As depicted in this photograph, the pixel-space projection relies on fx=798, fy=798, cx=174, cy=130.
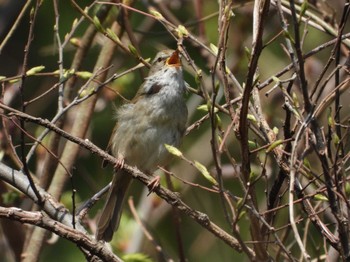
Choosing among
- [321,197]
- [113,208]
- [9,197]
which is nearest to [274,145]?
[321,197]

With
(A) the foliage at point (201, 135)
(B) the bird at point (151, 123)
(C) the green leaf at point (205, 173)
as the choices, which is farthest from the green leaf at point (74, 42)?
(C) the green leaf at point (205, 173)

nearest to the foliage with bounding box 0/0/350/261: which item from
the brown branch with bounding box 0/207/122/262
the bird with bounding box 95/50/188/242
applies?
the brown branch with bounding box 0/207/122/262

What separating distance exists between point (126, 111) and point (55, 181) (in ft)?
1.77

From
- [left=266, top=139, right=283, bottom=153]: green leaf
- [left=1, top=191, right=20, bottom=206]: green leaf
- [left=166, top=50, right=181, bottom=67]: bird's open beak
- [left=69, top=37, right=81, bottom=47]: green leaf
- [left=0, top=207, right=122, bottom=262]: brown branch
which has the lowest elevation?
[left=0, top=207, right=122, bottom=262]: brown branch

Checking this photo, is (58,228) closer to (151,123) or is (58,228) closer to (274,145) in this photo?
(274,145)

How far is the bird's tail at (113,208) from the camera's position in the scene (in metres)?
3.91

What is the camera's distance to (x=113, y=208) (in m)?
4.14

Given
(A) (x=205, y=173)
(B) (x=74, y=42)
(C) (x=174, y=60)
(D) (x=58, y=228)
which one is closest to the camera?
(A) (x=205, y=173)

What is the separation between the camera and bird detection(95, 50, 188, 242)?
13.4ft

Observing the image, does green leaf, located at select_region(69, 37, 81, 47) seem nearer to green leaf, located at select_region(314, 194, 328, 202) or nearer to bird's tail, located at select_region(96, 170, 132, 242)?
bird's tail, located at select_region(96, 170, 132, 242)

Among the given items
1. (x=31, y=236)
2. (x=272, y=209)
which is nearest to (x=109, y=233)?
(x=31, y=236)

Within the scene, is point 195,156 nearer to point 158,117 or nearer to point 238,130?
point 158,117

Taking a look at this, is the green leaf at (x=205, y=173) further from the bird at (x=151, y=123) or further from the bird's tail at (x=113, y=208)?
the bird at (x=151, y=123)

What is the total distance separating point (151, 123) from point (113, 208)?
483 mm
